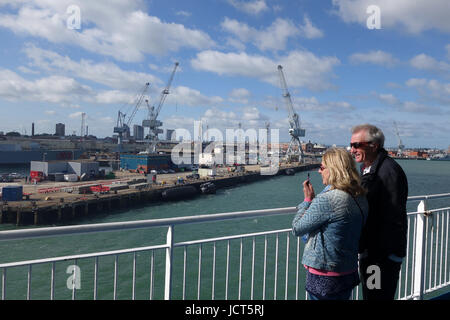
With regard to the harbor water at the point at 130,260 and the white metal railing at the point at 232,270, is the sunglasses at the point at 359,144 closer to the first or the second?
the white metal railing at the point at 232,270

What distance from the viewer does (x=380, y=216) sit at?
1799 mm

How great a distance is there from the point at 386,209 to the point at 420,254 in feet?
4.83

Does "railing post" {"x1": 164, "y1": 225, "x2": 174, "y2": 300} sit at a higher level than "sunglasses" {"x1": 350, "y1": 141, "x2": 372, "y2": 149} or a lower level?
lower

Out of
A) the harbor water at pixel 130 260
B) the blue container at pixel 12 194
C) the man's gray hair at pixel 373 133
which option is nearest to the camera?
the man's gray hair at pixel 373 133

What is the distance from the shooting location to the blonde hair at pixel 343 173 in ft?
5.26

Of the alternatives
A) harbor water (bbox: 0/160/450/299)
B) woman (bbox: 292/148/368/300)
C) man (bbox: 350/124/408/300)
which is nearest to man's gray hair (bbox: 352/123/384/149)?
man (bbox: 350/124/408/300)

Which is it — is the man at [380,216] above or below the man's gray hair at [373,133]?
below

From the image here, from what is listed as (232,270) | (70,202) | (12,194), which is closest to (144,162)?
(12,194)

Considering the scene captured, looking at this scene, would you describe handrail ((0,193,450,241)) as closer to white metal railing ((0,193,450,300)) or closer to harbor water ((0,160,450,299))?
white metal railing ((0,193,450,300))

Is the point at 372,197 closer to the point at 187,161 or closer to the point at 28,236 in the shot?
the point at 28,236

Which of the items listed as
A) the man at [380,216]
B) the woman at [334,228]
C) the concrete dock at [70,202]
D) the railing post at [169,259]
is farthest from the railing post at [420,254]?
the concrete dock at [70,202]

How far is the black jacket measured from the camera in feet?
5.84

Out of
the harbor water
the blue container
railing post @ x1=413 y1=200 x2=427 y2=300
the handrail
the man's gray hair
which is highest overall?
the man's gray hair
